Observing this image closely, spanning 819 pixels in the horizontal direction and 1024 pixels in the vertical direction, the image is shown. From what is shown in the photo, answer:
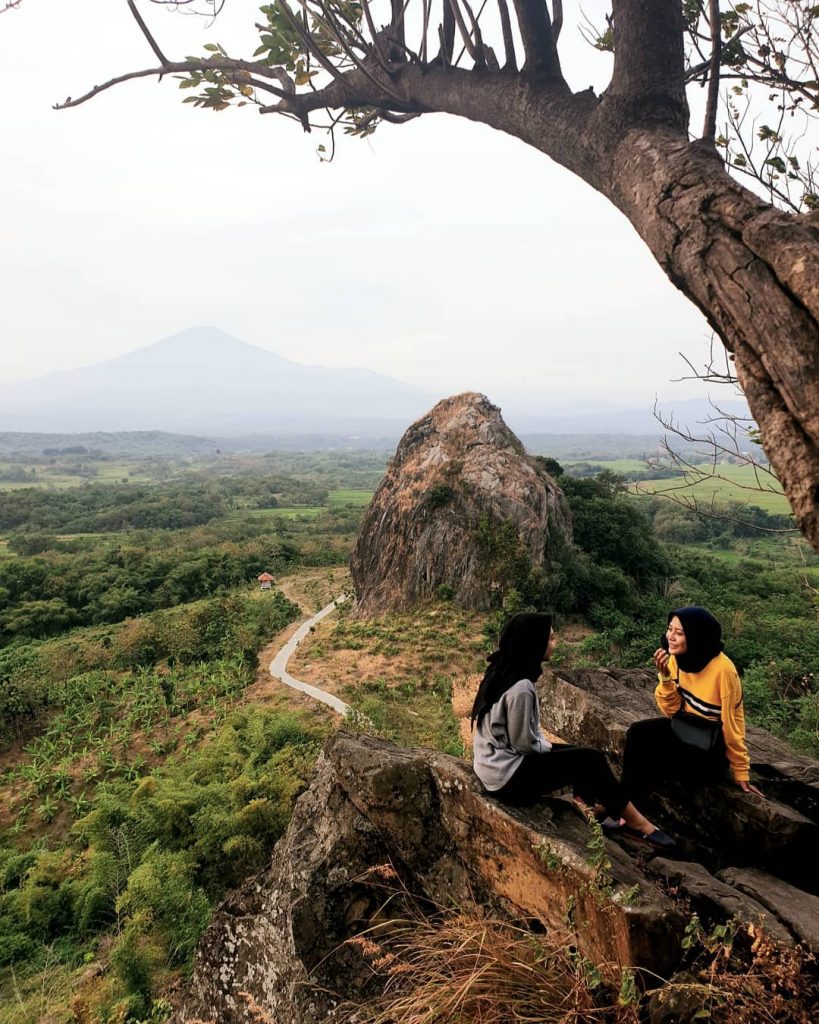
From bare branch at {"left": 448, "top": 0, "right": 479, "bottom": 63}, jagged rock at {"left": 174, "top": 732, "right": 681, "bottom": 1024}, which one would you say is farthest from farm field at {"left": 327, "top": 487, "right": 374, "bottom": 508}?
bare branch at {"left": 448, "top": 0, "right": 479, "bottom": 63}

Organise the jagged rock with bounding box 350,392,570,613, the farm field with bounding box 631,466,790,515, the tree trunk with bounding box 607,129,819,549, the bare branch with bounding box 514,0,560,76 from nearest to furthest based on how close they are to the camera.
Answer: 1. the tree trunk with bounding box 607,129,819,549
2. the bare branch with bounding box 514,0,560,76
3. the farm field with bounding box 631,466,790,515
4. the jagged rock with bounding box 350,392,570,613

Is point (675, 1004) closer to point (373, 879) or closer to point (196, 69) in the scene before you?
point (373, 879)

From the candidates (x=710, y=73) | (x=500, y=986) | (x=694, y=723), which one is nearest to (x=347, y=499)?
(x=694, y=723)

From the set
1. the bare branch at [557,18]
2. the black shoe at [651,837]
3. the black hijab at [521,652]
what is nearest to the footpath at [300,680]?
the black shoe at [651,837]

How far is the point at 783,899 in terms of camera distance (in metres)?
3.02

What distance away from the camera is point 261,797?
9195 millimetres

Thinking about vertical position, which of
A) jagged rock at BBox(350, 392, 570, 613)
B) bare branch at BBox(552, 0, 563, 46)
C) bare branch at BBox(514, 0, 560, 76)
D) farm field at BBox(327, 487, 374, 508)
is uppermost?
bare branch at BBox(552, 0, 563, 46)

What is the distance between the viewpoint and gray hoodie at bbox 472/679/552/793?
336 centimetres

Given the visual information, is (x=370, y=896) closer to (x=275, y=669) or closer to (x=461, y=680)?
(x=461, y=680)

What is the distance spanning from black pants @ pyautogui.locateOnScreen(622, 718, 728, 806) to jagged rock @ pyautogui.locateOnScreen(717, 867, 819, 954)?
0.56 m

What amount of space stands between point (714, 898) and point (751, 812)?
3.13ft

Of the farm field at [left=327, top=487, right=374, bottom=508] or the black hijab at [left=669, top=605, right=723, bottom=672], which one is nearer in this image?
the black hijab at [left=669, top=605, right=723, bottom=672]

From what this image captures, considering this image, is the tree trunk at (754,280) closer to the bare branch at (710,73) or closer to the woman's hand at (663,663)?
the bare branch at (710,73)

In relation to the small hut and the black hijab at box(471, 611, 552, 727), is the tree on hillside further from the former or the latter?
the small hut
